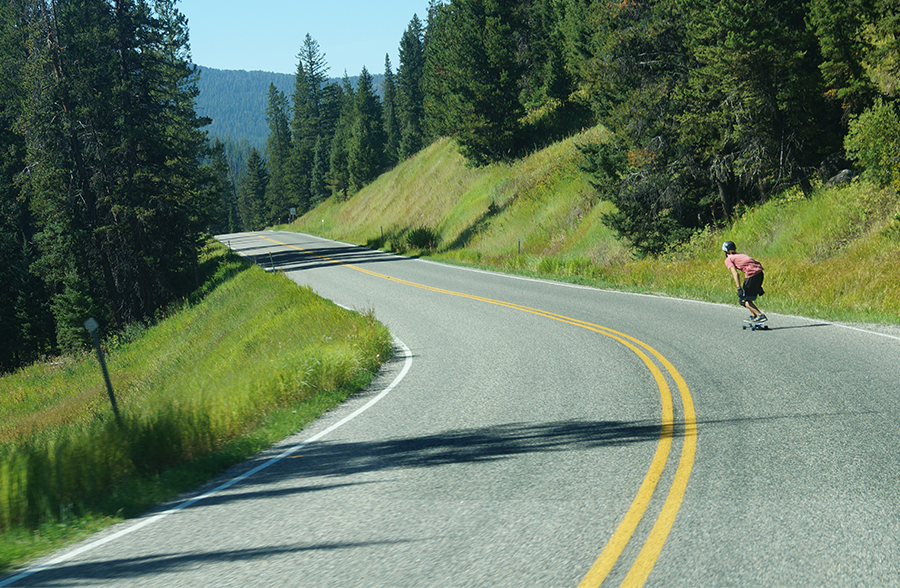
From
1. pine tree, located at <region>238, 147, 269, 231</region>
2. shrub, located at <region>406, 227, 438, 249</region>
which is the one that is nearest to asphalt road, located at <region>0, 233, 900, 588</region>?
shrub, located at <region>406, 227, 438, 249</region>

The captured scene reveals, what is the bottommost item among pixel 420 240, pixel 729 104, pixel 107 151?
pixel 420 240

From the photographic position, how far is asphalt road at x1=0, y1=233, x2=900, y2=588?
395 cm

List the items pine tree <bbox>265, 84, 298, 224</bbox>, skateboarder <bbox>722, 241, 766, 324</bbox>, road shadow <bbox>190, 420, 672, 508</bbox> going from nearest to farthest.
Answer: road shadow <bbox>190, 420, 672, 508</bbox>
skateboarder <bbox>722, 241, 766, 324</bbox>
pine tree <bbox>265, 84, 298, 224</bbox>

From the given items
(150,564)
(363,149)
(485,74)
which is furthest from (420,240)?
(363,149)

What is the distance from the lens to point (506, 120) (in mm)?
39406

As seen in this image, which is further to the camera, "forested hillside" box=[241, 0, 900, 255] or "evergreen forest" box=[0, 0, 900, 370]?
"evergreen forest" box=[0, 0, 900, 370]

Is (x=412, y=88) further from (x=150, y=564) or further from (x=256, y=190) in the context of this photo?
(x=150, y=564)

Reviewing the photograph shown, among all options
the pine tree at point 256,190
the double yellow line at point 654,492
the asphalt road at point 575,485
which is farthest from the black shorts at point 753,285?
the pine tree at point 256,190

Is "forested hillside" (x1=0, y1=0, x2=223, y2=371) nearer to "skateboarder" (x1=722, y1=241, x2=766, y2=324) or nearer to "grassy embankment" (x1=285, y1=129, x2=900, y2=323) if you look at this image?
"grassy embankment" (x1=285, y1=129, x2=900, y2=323)

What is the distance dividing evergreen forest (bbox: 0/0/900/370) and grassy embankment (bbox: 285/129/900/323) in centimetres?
113

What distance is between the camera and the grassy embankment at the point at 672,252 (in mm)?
13070

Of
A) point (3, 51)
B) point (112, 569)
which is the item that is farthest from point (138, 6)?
point (112, 569)

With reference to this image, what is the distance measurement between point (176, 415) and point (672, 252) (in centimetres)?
1725

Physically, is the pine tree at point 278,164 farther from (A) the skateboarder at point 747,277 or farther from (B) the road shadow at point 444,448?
(B) the road shadow at point 444,448
